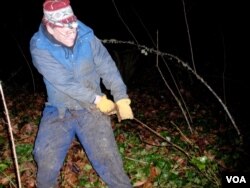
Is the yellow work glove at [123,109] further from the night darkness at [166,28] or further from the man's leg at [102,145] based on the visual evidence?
the night darkness at [166,28]

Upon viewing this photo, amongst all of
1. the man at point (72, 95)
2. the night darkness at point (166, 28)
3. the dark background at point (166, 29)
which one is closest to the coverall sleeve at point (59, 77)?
the man at point (72, 95)

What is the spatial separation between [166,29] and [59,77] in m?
8.97

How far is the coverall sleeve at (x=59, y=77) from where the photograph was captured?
385cm

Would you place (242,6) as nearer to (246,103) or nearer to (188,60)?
(188,60)

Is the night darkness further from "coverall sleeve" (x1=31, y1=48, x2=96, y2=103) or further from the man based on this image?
"coverall sleeve" (x1=31, y1=48, x2=96, y2=103)

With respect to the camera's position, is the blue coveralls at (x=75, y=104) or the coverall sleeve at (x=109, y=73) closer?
the blue coveralls at (x=75, y=104)

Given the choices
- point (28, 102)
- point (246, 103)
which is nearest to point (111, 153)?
point (246, 103)

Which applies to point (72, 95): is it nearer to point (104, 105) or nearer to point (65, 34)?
point (104, 105)

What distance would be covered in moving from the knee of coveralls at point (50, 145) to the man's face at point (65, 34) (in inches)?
34.8

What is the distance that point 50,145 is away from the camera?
155 inches
